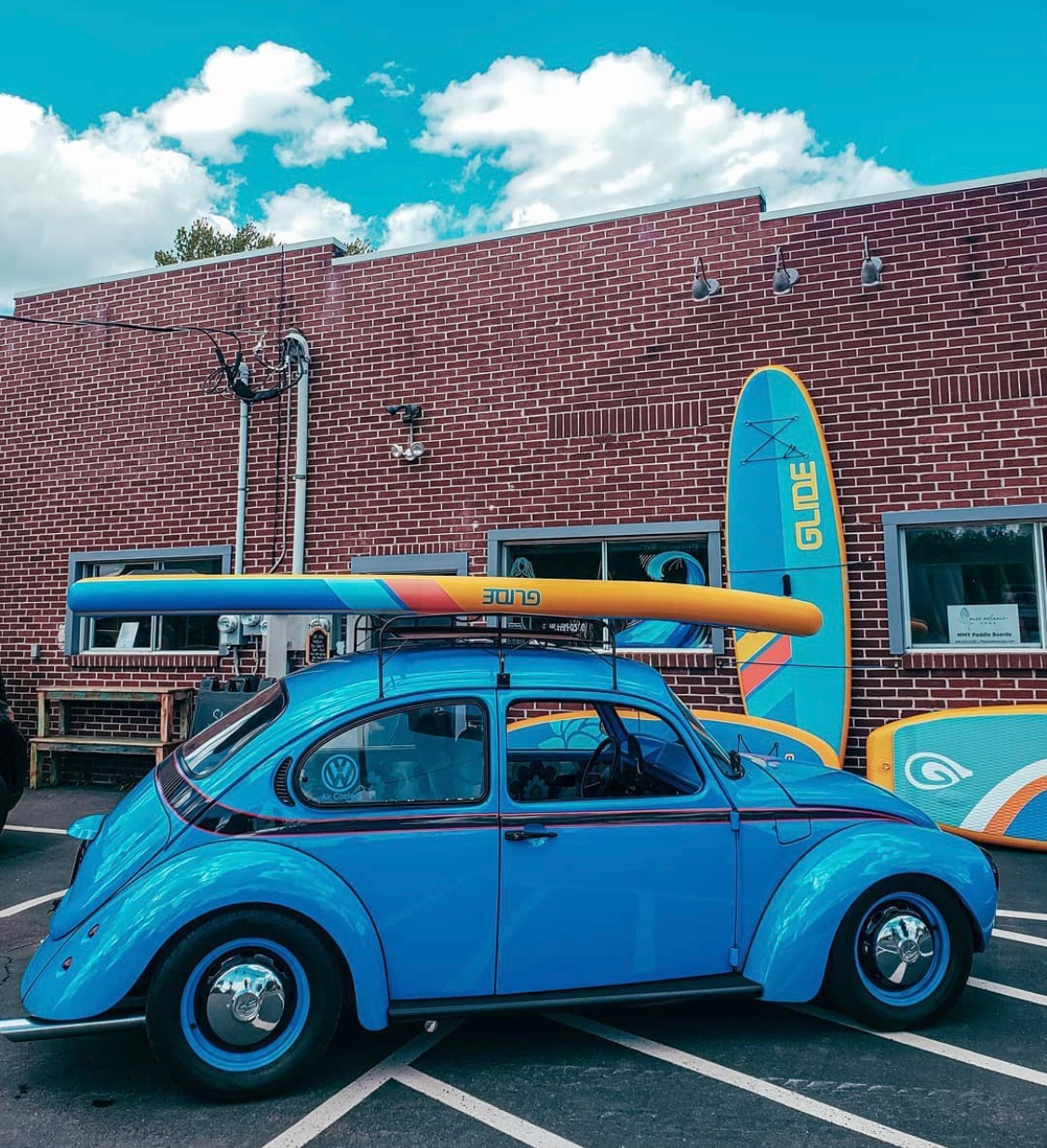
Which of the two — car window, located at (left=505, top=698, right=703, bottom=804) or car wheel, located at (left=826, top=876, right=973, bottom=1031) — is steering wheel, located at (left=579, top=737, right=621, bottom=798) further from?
car wheel, located at (left=826, top=876, right=973, bottom=1031)

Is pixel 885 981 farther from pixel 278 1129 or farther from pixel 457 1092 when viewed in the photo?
pixel 278 1129

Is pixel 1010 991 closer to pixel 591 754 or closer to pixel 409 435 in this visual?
pixel 591 754

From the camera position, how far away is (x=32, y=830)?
7.97 m

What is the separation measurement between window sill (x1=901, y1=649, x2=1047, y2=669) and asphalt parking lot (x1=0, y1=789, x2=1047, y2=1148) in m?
3.79

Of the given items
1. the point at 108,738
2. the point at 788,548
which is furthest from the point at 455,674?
the point at 108,738

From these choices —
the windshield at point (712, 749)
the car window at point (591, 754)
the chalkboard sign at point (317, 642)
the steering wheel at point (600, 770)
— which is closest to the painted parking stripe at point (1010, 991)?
the windshield at point (712, 749)

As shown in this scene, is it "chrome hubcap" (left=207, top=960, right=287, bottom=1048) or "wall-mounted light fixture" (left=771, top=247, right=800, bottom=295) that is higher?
"wall-mounted light fixture" (left=771, top=247, right=800, bottom=295)

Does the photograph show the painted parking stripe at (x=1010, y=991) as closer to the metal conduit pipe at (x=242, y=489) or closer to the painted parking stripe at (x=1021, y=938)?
the painted parking stripe at (x=1021, y=938)

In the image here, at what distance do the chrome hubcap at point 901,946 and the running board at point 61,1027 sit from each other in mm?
2865

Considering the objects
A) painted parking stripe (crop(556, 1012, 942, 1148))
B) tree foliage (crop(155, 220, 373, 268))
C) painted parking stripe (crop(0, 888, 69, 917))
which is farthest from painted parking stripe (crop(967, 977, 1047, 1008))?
tree foliage (crop(155, 220, 373, 268))

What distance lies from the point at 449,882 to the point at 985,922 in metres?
2.33

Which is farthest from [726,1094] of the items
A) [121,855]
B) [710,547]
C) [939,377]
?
[939,377]

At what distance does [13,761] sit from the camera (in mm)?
7137

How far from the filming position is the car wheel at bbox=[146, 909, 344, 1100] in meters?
3.24
